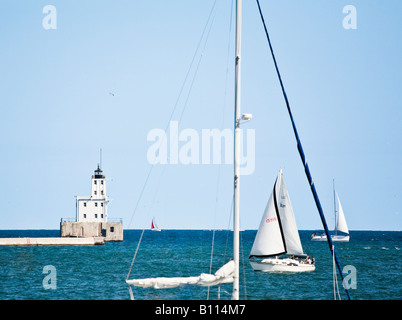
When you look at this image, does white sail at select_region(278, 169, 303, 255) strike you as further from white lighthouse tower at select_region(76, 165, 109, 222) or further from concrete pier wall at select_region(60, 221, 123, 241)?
concrete pier wall at select_region(60, 221, 123, 241)

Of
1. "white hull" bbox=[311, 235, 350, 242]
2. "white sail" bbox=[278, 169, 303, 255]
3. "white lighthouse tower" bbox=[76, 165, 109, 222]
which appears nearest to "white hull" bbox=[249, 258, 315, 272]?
"white sail" bbox=[278, 169, 303, 255]

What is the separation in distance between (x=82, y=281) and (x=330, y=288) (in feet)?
63.6

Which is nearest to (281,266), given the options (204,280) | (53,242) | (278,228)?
(278,228)

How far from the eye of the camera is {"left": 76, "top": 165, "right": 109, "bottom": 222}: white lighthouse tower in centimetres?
11950

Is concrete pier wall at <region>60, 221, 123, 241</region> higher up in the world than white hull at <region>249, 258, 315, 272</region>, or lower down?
lower down

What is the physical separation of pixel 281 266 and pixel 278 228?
20.7ft

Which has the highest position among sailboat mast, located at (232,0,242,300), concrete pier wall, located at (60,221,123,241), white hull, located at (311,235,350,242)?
sailboat mast, located at (232,0,242,300)

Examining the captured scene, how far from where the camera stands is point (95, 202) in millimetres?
120188

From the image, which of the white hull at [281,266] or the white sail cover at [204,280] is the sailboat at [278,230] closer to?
the white hull at [281,266]

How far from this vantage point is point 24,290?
40.8 meters

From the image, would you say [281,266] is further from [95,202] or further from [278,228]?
[95,202]

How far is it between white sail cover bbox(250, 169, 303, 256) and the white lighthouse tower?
7471cm

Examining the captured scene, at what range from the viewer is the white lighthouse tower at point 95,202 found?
392 feet
